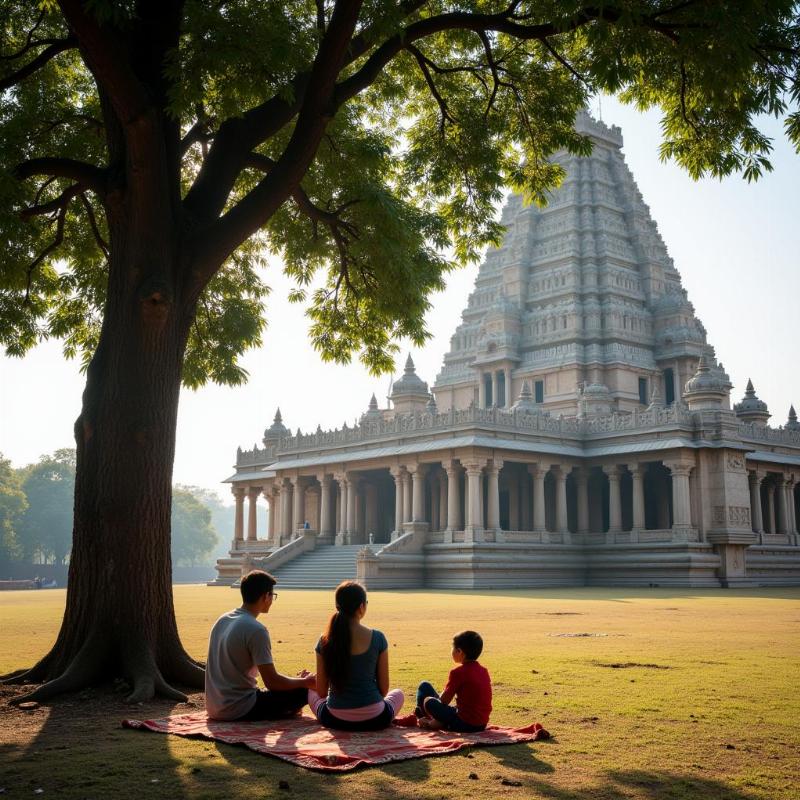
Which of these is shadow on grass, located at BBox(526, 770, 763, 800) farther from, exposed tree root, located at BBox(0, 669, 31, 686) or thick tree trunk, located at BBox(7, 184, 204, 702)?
exposed tree root, located at BBox(0, 669, 31, 686)

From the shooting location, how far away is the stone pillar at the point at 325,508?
53000mm

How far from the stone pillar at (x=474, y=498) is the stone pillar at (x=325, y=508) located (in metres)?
11.0

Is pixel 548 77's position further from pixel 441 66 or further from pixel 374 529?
pixel 374 529

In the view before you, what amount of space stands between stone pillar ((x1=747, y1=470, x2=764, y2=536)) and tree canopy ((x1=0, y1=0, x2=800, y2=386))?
37291 millimetres

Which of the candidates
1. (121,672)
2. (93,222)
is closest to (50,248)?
(93,222)

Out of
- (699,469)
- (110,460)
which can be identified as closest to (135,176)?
(110,460)

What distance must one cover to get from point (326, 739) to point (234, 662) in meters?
1.22

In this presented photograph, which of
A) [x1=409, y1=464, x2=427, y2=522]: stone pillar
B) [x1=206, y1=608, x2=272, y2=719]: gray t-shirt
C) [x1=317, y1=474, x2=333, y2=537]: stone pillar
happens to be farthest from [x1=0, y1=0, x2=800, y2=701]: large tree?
[x1=317, y1=474, x2=333, y2=537]: stone pillar

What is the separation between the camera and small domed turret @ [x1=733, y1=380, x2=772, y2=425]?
2344 inches

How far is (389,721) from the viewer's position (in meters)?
8.34

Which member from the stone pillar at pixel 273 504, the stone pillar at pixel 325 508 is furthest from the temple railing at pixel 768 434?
the stone pillar at pixel 273 504

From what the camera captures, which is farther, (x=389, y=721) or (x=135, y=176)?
(x=135, y=176)

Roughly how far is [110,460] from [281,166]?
4305 millimetres

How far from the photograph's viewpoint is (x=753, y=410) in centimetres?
5969
